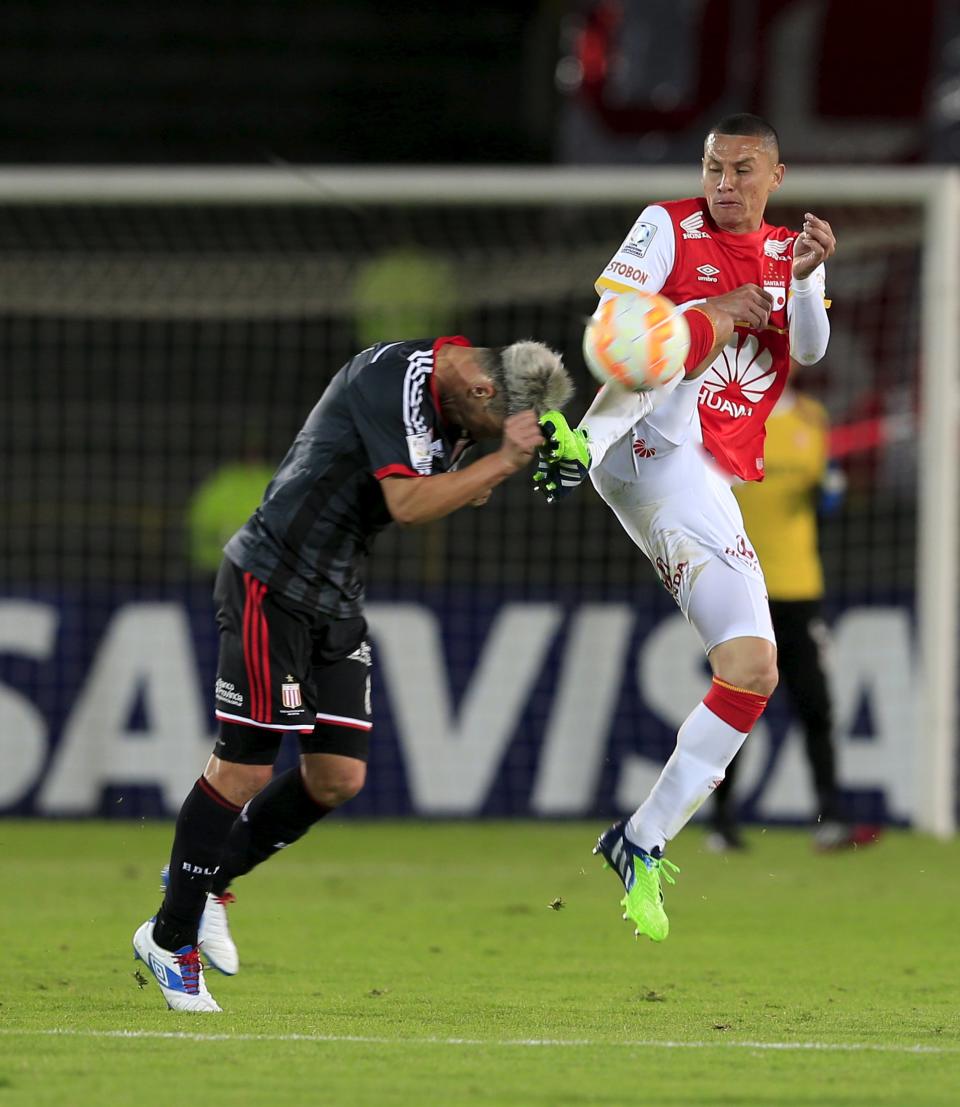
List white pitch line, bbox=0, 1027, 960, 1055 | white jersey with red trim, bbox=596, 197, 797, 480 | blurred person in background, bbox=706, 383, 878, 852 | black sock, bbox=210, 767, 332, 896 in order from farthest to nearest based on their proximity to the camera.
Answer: blurred person in background, bbox=706, 383, 878, 852, black sock, bbox=210, 767, 332, 896, white jersey with red trim, bbox=596, 197, 797, 480, white pitch line, bbox=0, 1027, 960, 1055

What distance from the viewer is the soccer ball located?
5457mm

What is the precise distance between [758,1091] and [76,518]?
30.7 feet

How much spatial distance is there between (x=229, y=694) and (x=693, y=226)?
6.35 feet

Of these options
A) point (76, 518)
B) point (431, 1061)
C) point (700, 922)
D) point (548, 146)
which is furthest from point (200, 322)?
point (431, 1061)

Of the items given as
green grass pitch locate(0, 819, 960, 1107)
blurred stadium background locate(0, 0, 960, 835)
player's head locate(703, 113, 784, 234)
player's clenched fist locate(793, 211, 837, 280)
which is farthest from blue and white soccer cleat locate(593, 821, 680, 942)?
blurred stadium background locate(0, 0, 960, 835)

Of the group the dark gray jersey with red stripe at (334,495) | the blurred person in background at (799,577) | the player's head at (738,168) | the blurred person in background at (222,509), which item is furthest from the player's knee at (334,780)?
the blurred person in background at (222,509)

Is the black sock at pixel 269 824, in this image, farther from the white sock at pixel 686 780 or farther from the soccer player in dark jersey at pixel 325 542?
the white sock at pixel 686 780

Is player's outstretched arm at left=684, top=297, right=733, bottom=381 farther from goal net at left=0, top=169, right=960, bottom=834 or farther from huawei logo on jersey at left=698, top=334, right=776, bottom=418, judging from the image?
goal net at left=0, top=169, right=960, bottom=834

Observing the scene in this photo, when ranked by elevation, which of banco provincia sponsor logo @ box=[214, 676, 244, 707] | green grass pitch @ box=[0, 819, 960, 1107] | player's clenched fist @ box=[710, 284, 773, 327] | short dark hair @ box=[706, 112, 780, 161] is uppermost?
short dark hair @ box=[706, 112, 780, 161]

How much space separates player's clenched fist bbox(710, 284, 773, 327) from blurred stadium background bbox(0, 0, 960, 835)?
2.92 m

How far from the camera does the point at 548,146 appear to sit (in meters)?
18.3

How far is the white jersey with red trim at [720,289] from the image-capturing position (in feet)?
19.4

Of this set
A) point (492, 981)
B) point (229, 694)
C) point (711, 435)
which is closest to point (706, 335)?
point (711, 435)

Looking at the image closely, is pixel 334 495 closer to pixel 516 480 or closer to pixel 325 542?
pixel 325 542
